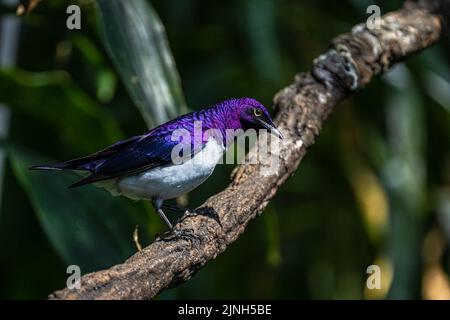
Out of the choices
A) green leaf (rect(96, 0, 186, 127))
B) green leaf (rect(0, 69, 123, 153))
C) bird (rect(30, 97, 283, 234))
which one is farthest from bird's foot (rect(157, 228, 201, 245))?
green leaf (rect(0, 69, 123, 153))

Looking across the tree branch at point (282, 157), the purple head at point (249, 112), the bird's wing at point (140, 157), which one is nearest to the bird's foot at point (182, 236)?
the tree branch at point (282, 157)

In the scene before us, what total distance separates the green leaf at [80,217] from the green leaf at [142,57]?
82cm

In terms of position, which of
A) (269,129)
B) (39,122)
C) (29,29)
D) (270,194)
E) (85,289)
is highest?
(29,29)

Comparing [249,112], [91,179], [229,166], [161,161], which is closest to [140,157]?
[161,161]

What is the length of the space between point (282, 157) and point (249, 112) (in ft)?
1.30

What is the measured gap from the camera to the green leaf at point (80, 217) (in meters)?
4.81

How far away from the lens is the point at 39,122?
6914 mm

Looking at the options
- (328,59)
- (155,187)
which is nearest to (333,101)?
(328,59)

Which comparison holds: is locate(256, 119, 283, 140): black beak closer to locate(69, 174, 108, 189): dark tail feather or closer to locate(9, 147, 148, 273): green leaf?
locate(69, 174, 108, 189): dark tail feather

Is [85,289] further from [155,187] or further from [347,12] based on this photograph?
[347,12]

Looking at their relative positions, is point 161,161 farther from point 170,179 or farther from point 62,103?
point 62,103

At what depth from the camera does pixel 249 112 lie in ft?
15.5

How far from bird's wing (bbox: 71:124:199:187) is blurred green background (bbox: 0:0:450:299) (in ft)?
0.41

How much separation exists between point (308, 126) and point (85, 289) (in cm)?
192
